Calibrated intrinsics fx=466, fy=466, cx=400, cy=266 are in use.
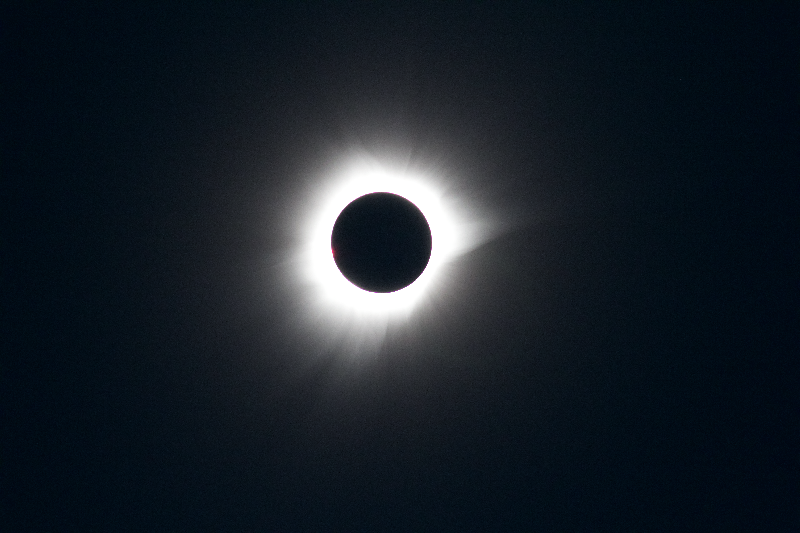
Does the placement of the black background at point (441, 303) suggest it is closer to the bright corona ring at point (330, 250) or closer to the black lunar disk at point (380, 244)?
the bright corona ring at point (330, 250)

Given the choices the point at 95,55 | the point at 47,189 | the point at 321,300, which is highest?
the point at 95,55

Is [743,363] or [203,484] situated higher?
[743,363]

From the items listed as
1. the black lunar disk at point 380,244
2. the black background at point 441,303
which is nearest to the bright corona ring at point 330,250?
the black background at point 441,303

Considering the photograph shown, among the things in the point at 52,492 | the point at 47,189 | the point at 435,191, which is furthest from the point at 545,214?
the point at 52,492

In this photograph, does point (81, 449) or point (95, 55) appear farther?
point (81, 449)

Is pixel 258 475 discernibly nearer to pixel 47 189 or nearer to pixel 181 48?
pixel 47 189
